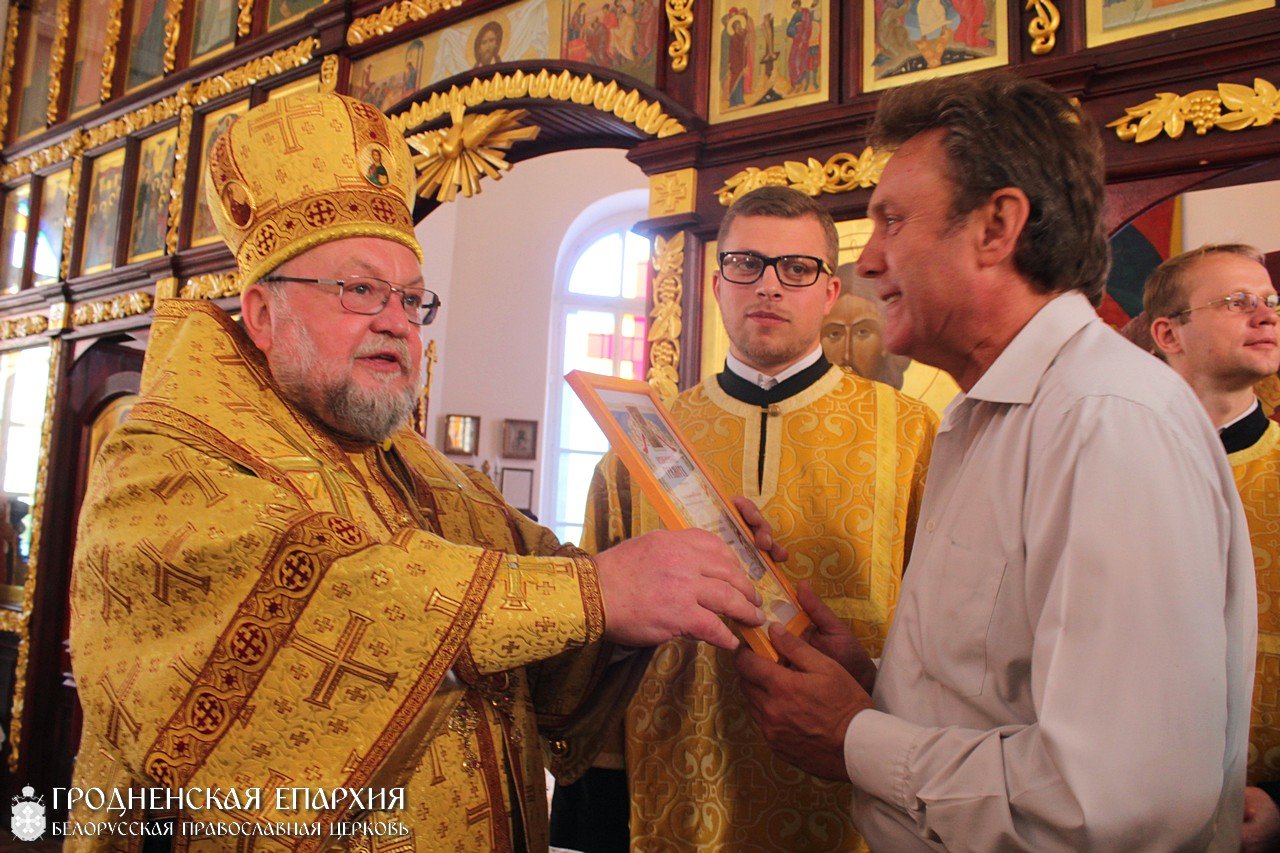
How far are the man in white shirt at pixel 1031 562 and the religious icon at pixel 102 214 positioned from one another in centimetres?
678

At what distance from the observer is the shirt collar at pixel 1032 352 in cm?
140

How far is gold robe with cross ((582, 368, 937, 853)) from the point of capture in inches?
90.5

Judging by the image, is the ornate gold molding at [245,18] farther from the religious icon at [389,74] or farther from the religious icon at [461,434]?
the religious icon at [461,434]

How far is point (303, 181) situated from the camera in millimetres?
2057

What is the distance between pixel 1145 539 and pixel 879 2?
122 inches

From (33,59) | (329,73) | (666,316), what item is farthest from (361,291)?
(33,59)

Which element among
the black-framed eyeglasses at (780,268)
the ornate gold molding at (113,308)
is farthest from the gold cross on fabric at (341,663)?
the ornate gold molding at (113,308)

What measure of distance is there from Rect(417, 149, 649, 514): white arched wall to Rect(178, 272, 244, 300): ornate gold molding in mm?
3626

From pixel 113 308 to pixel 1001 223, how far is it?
682 centimetres

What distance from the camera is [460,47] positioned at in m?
5.07

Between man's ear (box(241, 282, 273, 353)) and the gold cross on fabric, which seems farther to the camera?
man's ear (box(241, 282, 273, 353))

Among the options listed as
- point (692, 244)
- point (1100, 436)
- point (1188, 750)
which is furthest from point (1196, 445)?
point (692, 244)

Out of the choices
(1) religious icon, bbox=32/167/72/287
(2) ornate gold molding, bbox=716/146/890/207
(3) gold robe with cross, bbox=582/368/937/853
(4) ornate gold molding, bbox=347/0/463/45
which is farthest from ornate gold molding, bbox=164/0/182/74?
(3) gold robe with cross, bbox=582/368/937/853

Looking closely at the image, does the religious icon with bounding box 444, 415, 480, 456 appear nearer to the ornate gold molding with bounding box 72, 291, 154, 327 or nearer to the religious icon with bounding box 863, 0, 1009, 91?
the ornate gold molding with bounding box 72, 291, 154, 327
